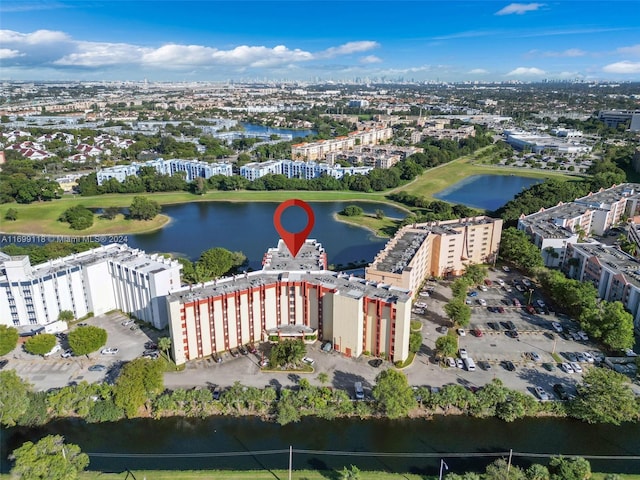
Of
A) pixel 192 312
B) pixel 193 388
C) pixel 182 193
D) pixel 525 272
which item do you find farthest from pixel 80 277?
pixel 182 193

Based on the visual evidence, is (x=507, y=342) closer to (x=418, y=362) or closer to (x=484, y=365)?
(x=484, y=365)

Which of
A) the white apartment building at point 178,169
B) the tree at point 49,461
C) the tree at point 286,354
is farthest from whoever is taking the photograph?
the white apartment building at point 178,169

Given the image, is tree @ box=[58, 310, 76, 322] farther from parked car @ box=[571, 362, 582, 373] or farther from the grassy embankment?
parked car @ box=[571, 362, 582, 373]

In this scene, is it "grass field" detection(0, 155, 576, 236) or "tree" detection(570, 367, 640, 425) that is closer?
"tree" detection(570, 367, 640, 425)

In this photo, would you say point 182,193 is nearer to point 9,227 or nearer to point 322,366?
point 9,227

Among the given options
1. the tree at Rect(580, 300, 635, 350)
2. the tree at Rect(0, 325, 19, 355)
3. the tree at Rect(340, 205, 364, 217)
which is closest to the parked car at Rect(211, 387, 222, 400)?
the tree at Rect(0, 325, 19, 355)

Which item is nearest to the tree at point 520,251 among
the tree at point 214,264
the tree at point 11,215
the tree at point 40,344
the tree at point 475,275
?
the tree at point 475,275

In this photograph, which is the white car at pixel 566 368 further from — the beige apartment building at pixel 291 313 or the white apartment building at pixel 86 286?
the white apartment building at pixel 86 286
